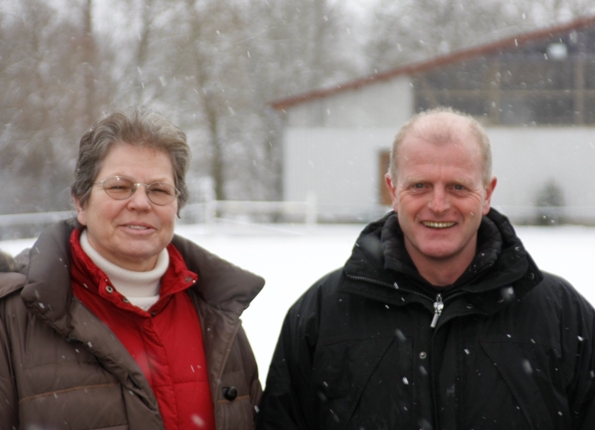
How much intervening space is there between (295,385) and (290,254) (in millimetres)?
10821

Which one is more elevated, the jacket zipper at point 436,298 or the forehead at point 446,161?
the forehead at point 446,161

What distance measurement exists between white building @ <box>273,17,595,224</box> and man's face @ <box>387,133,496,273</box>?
61.6 feet

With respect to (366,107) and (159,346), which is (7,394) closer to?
(159,346)

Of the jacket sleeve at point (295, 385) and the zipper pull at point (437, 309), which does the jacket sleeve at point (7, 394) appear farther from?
the zipper pull at point (437, 309)

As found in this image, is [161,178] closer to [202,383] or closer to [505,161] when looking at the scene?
[202,383]

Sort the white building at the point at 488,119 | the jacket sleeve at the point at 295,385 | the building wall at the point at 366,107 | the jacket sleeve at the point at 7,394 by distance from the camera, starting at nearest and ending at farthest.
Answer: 1. the jacket sleeve at the point at 7,394
2. the jacket sleeve at the point at 295,385
3. the white building at the point at 488,119
4. the building wall at the point at 366,107

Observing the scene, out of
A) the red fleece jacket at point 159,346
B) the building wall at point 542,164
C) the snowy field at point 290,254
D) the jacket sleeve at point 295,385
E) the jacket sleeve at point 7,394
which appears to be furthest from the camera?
the building wall at point 542,164

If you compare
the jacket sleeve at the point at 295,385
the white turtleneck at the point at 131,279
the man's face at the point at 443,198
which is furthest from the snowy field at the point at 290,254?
the man's face at the point at 443,198

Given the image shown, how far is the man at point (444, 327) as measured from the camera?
2.59m

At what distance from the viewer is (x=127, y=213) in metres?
2.59

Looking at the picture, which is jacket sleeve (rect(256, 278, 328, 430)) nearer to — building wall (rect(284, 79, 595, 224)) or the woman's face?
the woman's face

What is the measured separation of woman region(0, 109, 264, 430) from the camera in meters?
2.32

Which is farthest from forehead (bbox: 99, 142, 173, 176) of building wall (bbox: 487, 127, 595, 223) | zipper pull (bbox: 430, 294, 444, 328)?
building wall (bbox: 487, 127, 595, 223)

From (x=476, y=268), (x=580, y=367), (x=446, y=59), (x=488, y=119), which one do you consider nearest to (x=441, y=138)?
(x=476, y=268)
